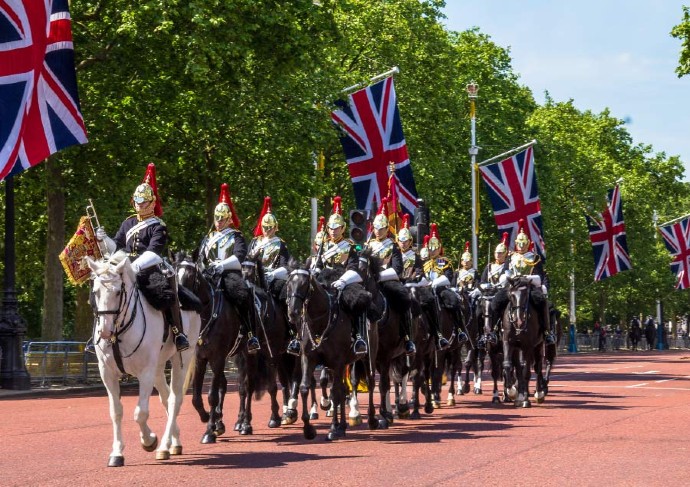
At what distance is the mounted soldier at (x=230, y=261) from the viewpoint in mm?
16656

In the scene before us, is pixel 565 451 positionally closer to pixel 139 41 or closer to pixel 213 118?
pixel 139 41

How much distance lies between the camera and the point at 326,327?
1678 cm

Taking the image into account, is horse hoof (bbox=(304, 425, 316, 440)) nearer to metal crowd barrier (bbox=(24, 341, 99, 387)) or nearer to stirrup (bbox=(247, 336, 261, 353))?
stirrup (bbox=(247, 336, 261, 353))

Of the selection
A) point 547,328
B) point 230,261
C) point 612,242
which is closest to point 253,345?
point 230,261

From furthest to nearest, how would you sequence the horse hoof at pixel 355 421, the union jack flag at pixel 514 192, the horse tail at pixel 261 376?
the union jack flag at pixel 514 192 → the horse hoof at pixel 355 421 → the horse tail at pixel 261 376

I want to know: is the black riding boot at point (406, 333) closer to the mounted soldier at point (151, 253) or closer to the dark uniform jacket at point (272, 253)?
the dark uniform jacket at point (272, 253)

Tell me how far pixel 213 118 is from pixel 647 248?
53214mm

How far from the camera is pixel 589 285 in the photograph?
81625 millimetres

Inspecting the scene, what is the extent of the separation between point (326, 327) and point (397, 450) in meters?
2.21

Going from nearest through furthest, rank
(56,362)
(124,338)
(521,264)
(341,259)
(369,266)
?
(124,338)
(341,259)
(369,266)
(521,264)
(56,362)

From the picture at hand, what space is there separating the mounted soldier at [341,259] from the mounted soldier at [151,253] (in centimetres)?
314

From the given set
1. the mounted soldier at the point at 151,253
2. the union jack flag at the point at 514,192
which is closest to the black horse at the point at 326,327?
the mounted soldier at the point at 151,253

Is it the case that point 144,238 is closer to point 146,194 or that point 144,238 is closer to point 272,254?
point 146,194

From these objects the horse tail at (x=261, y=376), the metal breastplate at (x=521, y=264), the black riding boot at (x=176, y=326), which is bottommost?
the horse tail at (x=261, y=376)
